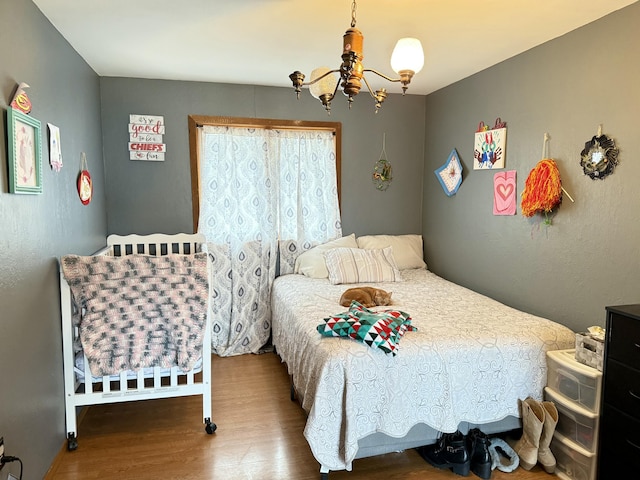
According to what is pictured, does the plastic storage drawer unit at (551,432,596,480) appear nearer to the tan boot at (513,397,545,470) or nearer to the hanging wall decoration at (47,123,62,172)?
the tan boot at (513,397,545,470)

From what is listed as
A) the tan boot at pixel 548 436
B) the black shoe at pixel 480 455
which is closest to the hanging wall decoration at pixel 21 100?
the black shoe at pixel 480 455

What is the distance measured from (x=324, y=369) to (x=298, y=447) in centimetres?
69

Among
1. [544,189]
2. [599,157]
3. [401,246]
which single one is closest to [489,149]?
[544,189]

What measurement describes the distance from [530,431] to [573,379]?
0.34 meters

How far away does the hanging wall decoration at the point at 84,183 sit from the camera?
274 cm

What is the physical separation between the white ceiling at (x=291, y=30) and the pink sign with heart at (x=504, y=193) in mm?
830

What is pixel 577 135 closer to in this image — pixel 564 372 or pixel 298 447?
pixel 564 372

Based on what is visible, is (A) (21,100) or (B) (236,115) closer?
(A) (21,100)

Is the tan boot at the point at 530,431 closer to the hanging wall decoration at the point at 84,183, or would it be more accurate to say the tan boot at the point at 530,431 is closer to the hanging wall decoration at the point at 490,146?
the hanging wall decoration at the point at 490,146

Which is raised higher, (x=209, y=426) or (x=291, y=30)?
(x=291, y=30)

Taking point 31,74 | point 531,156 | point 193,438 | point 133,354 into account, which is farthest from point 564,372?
point 31,74

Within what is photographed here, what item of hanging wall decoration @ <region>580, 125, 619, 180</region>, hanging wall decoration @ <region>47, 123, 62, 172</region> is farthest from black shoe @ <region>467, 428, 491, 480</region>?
hanging wall decoration @ <region>47, 123, 62, 172</region>

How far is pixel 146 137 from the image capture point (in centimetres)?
355

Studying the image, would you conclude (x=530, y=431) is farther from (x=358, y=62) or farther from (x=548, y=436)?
(x=358, y=62)
